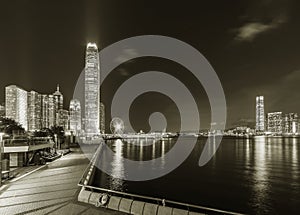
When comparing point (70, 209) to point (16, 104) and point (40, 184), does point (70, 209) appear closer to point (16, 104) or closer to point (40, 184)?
point (40, 184)

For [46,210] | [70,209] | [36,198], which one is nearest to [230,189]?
[36,198]

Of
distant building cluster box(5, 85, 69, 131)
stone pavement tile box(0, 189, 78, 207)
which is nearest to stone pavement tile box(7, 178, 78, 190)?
stone pavement tile box(0, 189, 78, 207)

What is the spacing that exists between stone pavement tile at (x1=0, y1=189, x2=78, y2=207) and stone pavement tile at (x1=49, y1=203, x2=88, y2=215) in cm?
228

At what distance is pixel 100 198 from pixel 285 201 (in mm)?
20973

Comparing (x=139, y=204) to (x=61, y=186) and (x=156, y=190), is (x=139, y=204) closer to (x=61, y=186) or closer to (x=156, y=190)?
(x=61, y=186)

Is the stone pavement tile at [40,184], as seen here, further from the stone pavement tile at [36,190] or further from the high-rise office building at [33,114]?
the high-rise office building at [33,114]

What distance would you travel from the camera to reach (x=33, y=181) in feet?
67.9

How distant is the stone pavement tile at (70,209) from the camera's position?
12.4m

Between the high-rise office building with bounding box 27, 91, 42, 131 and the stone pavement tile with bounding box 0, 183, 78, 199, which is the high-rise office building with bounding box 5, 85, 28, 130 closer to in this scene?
the high-rise office building with bounding box 27, 91, 42, 131

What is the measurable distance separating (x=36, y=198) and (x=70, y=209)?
3341 millimetres

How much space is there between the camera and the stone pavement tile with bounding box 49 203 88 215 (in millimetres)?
12352

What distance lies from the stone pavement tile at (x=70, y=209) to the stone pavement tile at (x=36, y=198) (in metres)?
2.28

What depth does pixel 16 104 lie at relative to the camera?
182 m

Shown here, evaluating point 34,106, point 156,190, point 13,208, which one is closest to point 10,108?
point 34,106
